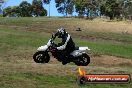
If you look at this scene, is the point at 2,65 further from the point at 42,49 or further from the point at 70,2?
the point at 70,2

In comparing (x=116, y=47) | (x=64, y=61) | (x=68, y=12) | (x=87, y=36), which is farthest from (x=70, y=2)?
(x=64, y=61)

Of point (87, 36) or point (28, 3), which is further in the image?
point (28, 3)

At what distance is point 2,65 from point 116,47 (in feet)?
59.4

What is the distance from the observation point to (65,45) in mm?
21094

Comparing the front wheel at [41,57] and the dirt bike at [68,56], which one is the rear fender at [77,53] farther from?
the front wheel at [41,57]

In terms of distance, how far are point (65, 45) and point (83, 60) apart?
3.98 ft

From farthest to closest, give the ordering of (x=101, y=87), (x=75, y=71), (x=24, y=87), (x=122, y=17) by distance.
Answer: (x=122, y=17) < (x=75, y=71) < (x=101, y=87) < (x=24, y=87)

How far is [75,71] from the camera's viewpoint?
19172 mm

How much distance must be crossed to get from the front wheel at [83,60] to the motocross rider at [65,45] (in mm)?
569

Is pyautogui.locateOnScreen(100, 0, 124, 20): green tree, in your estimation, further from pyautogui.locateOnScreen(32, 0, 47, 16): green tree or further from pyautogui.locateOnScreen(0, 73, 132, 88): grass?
pyautogui.locateOnScreen(0, 73, 132, 88): grass

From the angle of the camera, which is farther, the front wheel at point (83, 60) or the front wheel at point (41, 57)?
the front wheel at point (41, 57)

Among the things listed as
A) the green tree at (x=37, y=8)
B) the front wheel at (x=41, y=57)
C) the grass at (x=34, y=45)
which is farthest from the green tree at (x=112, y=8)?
the front wheel at (x=41, y=57)

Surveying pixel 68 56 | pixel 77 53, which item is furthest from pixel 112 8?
pixel 77 53

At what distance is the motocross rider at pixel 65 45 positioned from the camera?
20781 mm
